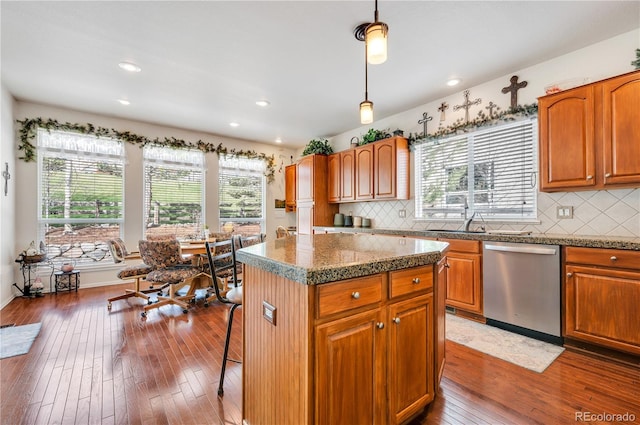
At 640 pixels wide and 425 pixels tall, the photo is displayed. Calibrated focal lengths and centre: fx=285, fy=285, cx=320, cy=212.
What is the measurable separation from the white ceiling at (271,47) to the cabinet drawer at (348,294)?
212 cm

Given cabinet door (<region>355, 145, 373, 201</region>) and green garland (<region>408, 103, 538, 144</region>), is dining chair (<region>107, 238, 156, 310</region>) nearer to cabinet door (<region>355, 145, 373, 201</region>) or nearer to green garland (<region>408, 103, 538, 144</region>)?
cabinet door (<region>355, 145, 373, 201</region>)

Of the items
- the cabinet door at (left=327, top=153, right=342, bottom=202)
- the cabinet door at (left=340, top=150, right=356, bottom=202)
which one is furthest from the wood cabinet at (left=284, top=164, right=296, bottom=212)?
the cabinet door at (left=340, top=150, right=356, bottom=202)

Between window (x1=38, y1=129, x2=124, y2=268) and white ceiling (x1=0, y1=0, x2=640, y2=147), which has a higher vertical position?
white ceiling (x1=0, y1=0, x2=640, y2=147)

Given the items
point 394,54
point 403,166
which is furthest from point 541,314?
point 394,54

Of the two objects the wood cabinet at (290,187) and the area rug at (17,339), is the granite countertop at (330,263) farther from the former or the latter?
the wood cabinet at (290,187)

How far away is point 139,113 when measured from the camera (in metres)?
4.58

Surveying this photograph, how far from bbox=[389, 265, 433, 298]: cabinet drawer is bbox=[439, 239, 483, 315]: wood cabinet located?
172 cm

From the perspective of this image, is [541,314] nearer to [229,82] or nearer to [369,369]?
[369,369]

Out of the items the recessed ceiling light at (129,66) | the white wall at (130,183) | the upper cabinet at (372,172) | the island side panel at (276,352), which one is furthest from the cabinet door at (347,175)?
the island side panel at (276,352)

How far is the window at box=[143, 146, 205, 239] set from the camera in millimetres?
5105

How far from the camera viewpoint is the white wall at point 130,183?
4.13 metres

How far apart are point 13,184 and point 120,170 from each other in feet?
4.21

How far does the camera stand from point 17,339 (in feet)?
8.71

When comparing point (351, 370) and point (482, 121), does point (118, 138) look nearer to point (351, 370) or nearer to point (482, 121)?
point (351, 370)
